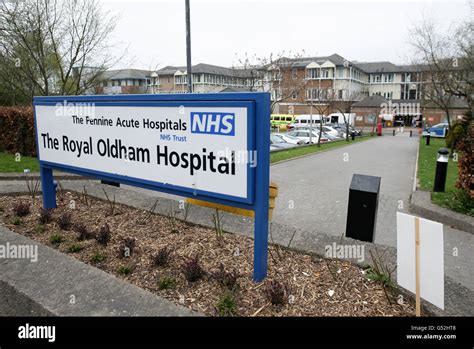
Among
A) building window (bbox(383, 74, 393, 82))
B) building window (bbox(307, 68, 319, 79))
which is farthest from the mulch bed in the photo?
building window (bbox(383, 74, 393, 82))

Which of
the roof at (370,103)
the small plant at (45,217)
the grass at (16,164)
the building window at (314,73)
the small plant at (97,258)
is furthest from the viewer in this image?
the building window at (314,73)

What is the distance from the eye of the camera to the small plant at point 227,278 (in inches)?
114

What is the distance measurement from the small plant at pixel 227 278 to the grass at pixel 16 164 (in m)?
8.17

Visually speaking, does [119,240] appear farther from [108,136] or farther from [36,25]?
[36,25]

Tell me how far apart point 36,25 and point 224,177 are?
10.7 metres

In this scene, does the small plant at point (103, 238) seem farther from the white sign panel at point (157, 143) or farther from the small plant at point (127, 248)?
the white sign panel at point (157, 143)

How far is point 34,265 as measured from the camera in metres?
3.30

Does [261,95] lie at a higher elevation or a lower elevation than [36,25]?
lower

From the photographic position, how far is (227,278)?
2912 millimetres

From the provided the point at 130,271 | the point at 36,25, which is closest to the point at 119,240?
the point at 130,271

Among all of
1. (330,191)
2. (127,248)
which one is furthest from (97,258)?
(330,191)

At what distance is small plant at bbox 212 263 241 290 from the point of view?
114 inches

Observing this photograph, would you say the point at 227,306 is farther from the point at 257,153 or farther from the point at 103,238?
the point at 103,238

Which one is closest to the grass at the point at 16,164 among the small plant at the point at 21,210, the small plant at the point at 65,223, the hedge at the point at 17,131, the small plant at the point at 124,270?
the hedge at the point at 17,131
